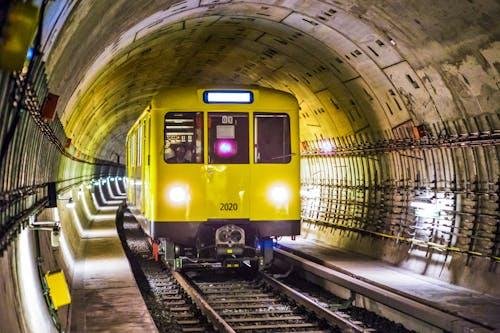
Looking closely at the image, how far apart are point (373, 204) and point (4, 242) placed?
1056cm

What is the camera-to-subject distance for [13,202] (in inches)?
224

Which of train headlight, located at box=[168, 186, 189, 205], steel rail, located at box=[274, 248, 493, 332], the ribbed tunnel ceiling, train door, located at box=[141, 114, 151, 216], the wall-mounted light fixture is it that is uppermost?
the ribbed tunnel ceiling

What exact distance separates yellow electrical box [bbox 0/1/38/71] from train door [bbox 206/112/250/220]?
8.62 m

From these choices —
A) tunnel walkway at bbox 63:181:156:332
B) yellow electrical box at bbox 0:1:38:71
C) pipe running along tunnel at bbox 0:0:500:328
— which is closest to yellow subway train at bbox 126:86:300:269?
tunnel walkway at bbox 63:181:156:332

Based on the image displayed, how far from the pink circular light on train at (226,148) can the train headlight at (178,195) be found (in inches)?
32.4

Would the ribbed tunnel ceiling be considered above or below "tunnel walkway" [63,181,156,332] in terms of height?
above

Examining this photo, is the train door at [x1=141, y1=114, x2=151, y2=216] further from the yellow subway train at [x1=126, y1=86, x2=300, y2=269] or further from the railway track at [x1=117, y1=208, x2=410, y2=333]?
the railway track at [x1=117, y1=208, x2=410, y2=333]

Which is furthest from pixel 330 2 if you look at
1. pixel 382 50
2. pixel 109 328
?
pixel 109 328

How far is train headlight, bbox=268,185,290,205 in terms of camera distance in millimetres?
11867

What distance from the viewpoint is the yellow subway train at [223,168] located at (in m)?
11.7

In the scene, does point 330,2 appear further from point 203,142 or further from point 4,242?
point 4,242

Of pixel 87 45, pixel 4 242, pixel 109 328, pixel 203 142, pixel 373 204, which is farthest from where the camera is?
pixel 373 204

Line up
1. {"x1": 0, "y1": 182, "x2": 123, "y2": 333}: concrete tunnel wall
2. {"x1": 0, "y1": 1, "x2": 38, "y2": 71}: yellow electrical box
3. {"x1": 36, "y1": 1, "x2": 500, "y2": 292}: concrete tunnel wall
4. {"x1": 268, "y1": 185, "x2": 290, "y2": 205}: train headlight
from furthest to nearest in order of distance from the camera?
{"x1": 268, "y1": 185, "x2": 290, "y2": 205}: train headlight → {"x1": 36, "y1": 1, "x2": 500, "y2": 292}: concrete tunnel wall → {"x1": 0, "y1": 182, "x2": 123, "y2": 333}: concrete tunnel wall → {"x1": 0, "y1": 1, "x2": 38, "y2": 71}: yellow electrical box

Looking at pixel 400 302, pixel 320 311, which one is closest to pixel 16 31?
pixel 400 302
